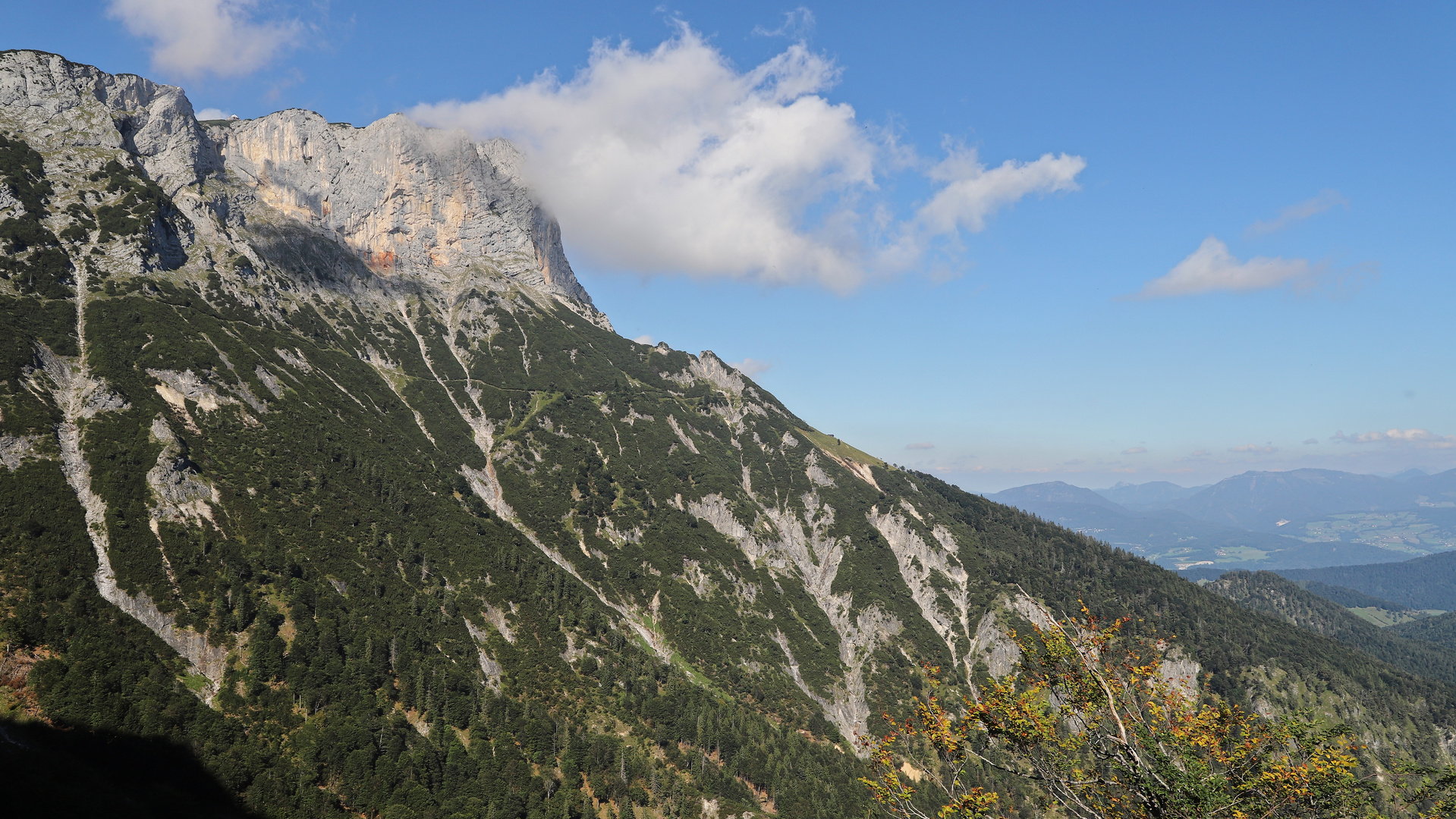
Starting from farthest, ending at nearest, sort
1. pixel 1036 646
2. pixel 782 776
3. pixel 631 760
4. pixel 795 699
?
pixel 795 699, pixel 782 776, pixel 631 760, pixel 1036 646

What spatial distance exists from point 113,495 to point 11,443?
20.8 metres

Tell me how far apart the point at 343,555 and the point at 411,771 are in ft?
198

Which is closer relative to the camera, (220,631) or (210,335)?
(220,631)

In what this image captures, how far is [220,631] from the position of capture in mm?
120125

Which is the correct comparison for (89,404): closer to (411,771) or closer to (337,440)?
(337,440)

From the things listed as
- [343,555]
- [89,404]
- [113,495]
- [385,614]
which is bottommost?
[385,614]

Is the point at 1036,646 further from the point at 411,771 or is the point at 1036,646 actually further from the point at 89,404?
the point at 89,404

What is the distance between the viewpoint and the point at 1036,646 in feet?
91.9

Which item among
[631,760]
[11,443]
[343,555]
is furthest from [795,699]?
[11,443]

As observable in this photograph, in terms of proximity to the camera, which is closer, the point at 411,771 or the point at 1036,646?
the point at 1036,646

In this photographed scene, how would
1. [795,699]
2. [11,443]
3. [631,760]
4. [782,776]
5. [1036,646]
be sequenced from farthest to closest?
1. [795,699]
2. [782,776]
3. [631,760]
4. [11,443]
5. [1036,646]

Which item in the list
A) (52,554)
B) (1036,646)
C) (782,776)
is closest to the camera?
(1036,646)

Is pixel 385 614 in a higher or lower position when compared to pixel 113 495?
lower

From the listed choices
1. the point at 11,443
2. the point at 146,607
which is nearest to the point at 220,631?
the point at 146,607
